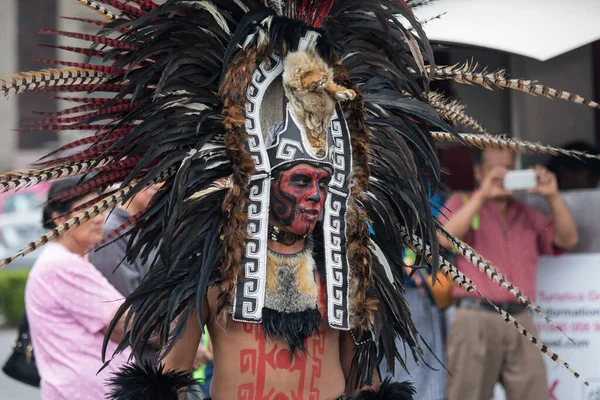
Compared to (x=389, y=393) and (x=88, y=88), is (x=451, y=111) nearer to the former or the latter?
(x=389, y=393)

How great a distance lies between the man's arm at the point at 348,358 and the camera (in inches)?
130

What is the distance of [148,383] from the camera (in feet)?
9.62

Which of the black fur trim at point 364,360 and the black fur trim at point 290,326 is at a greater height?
the black fur trim at point 290,326

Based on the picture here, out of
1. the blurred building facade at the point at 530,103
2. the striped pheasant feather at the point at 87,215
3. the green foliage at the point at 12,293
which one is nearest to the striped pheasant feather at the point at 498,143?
the striped pheasant feather at the point at 87,215

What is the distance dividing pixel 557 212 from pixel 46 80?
12.2 ft

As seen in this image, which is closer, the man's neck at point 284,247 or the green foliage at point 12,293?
the man's neck at point 284,247

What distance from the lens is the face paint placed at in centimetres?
300

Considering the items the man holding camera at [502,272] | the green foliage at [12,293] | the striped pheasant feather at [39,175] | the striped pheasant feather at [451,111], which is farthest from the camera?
the green foliage at [12,293]

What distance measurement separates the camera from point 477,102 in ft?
20.3

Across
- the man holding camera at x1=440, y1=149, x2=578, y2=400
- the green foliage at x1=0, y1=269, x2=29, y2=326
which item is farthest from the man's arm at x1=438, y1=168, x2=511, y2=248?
the green foliage at x1=0, y1=269, x2=29, y2=326

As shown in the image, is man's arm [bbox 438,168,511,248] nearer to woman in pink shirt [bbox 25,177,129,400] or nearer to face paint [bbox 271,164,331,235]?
woman in pink shirt [bbox 25,177,129,400]

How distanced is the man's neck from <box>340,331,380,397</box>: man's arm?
36cm

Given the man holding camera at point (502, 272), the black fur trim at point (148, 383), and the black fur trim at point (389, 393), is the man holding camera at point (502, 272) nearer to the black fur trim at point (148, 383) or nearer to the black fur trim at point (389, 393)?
the black fur trim at point (389, 393)

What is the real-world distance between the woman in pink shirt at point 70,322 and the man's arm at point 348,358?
4.03ft
